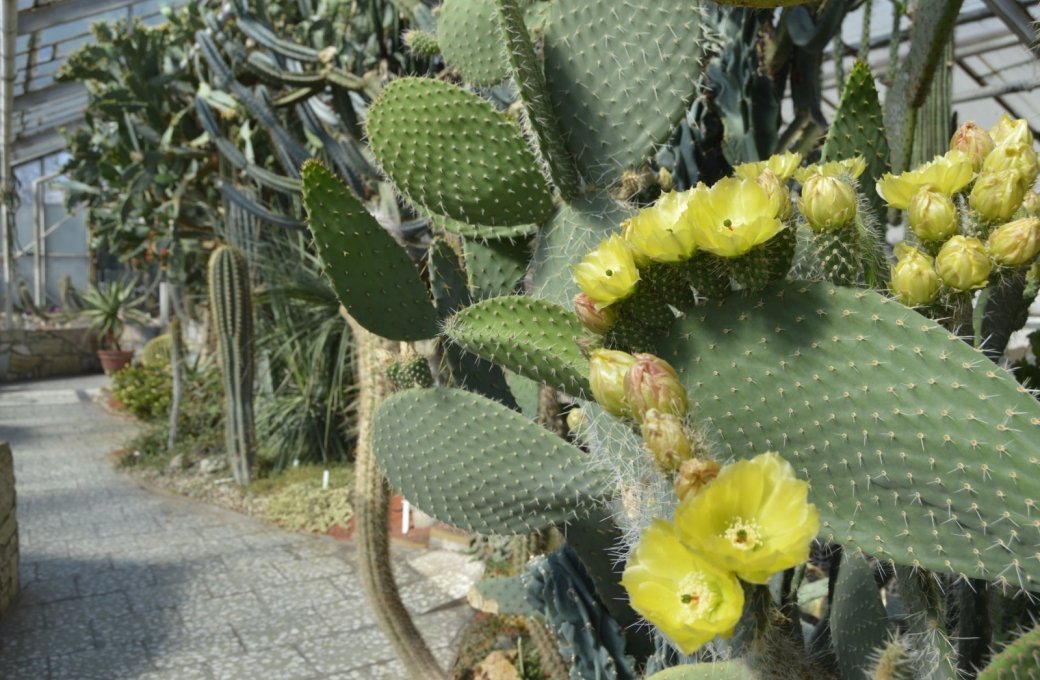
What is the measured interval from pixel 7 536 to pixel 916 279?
3.46 metres

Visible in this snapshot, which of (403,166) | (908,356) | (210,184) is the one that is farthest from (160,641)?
(210,184)

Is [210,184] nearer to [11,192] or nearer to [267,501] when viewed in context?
[267,501]

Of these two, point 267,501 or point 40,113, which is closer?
point 267,501

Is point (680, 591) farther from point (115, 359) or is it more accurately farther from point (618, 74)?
point (115, 359)

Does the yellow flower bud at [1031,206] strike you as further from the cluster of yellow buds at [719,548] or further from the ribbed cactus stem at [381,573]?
the ribbed cactus stem at [381,573]

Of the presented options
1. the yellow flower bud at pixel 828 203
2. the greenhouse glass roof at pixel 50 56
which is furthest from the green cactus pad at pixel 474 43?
the greenhouse glass roof at pixel 50 56

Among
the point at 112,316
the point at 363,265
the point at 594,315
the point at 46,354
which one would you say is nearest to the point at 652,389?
the point at 594,315

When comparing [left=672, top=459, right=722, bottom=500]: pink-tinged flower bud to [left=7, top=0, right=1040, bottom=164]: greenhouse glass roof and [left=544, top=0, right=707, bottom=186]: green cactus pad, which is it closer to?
[left=544, top=0, right=707, bottom=186]: green cactus pad

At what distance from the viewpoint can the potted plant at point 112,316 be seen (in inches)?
377

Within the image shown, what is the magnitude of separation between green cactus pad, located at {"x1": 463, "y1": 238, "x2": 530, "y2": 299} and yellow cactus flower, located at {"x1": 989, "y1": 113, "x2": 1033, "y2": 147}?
2.02 ft

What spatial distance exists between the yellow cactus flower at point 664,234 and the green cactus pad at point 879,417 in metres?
0.08

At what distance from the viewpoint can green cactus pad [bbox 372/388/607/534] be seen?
1.01 metres

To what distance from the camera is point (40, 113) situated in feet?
34.7

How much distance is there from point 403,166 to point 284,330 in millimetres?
4485
